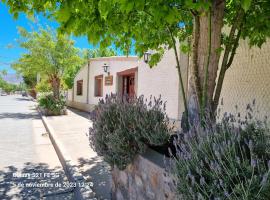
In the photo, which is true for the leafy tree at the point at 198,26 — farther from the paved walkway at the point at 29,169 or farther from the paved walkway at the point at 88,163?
the paved walkway at the point at 29,169

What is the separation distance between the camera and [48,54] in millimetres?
18031

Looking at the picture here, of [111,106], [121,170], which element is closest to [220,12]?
[111,106]

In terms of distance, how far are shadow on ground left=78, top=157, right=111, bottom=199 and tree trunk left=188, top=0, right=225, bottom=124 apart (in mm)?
2028

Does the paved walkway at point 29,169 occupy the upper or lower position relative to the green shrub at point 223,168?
lower

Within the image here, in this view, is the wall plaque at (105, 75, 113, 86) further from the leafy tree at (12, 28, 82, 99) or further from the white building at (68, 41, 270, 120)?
the leafy tree at (12, 28, 82, 99)

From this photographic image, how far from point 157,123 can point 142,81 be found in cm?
754

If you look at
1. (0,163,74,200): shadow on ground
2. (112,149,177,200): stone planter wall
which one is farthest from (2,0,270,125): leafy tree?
(0,163,74,200): shadow on ground

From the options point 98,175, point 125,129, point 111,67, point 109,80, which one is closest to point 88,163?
point 98,175

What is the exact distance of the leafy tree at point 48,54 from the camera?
57.8ft

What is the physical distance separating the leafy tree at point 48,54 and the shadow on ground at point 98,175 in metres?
12.5

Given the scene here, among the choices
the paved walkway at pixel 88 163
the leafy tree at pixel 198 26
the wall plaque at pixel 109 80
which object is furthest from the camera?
the wall plaque at pixel 109 80

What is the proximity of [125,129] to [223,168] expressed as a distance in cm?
185

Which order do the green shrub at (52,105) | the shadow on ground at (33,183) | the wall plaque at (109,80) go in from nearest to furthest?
the shadow on ground at (33,183)
the wall plaque at (109,80)
the green shrub at (52,105)

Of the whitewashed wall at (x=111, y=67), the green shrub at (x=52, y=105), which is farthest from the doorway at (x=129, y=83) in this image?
the green shrub at (x=52, y=105)
